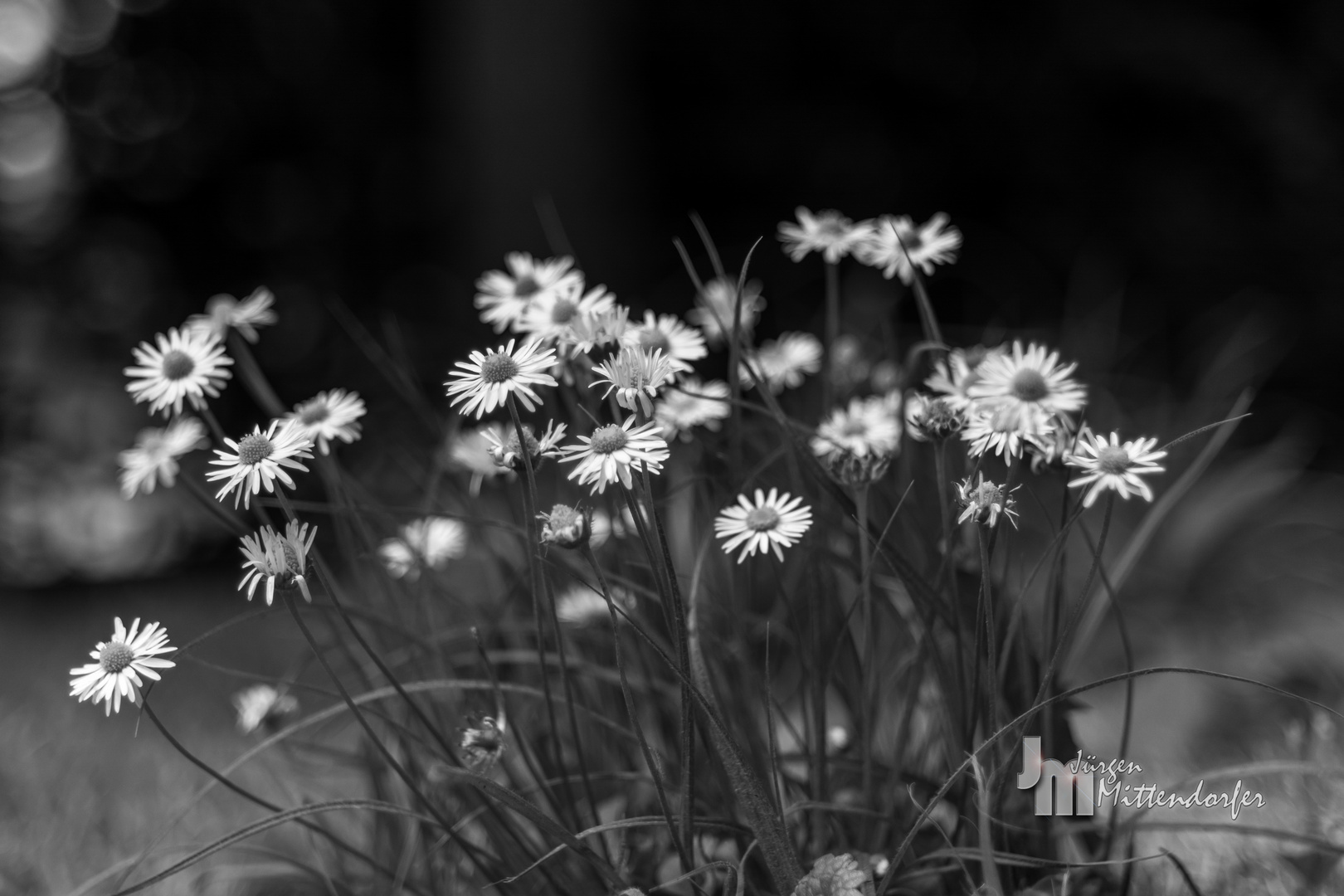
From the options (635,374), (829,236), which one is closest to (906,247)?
(829,236)

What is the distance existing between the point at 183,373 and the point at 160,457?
0.08 m

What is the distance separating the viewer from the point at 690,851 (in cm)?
73

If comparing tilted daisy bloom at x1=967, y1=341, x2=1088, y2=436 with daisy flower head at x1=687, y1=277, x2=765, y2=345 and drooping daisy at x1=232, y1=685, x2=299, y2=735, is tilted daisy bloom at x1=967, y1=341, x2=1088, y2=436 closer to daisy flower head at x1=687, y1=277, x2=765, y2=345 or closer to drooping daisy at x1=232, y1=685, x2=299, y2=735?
daisy flower head at x1=687, y1=277, x2=765, y2=345

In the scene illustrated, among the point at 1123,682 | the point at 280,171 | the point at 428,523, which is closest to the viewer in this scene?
the point at 428,523

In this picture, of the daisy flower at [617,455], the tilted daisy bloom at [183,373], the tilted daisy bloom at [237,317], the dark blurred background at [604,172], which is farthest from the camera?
the dark blurred background at [604,172]

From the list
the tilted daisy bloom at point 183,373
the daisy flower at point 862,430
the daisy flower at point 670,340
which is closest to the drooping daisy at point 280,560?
the tilted daisy bloom at point 183,373

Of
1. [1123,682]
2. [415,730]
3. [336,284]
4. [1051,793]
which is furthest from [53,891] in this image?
[336,284]

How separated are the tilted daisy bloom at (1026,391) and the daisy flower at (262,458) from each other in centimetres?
44

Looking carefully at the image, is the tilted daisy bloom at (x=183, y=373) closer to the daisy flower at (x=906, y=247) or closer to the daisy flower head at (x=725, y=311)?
the daisy flower head at (x=725, y=311)

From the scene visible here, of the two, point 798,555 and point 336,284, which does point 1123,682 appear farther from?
point 336,284

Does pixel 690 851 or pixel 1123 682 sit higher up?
pixel 1123 682

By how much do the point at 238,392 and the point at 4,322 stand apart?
66cm

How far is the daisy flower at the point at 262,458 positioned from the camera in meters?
0.67

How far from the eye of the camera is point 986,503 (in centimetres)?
68
